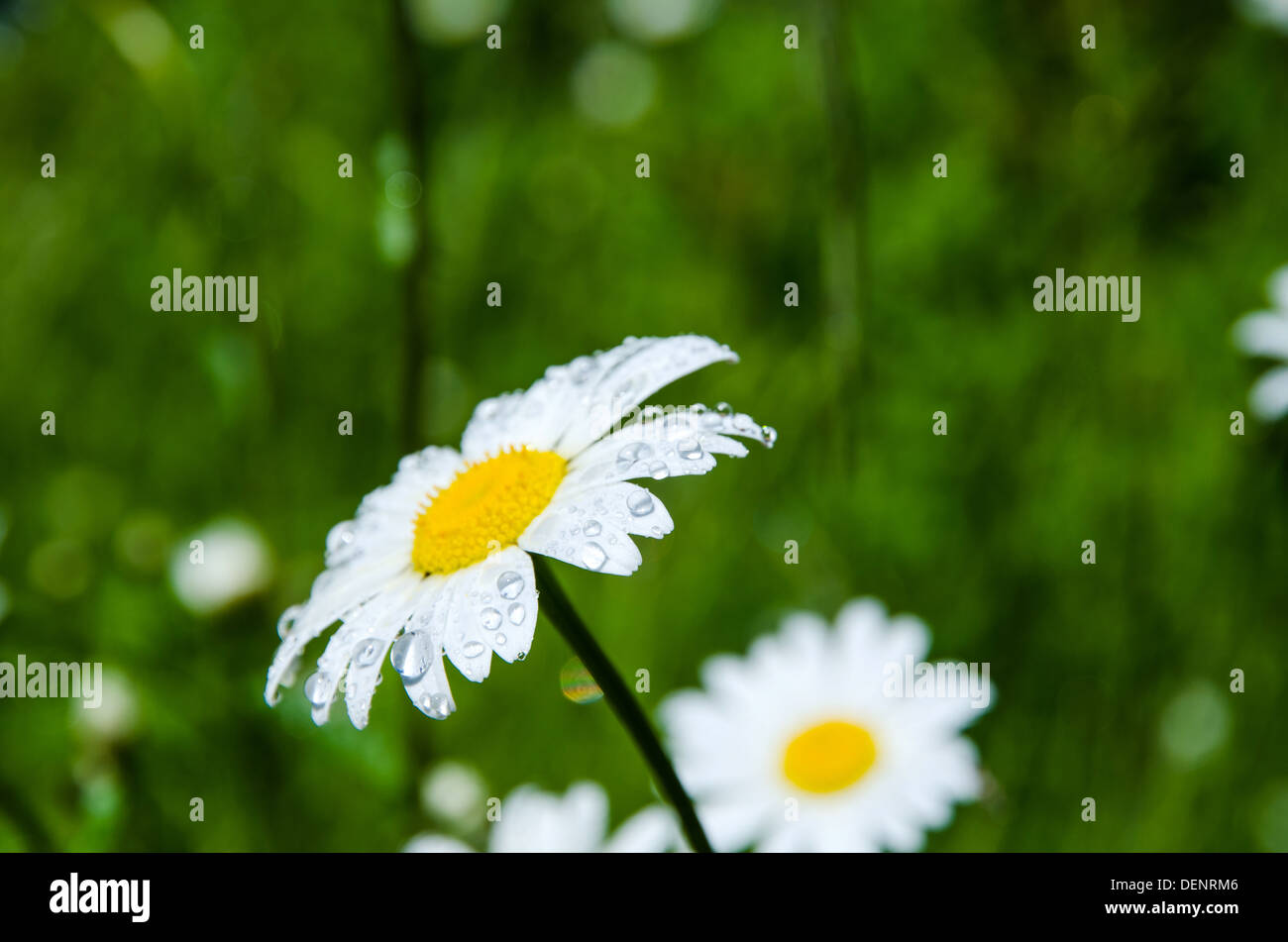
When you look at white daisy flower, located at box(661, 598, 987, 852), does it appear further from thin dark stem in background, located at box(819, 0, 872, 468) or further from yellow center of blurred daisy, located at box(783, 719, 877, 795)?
thin dark stem in background, located at box(819, 0, 872, 468)

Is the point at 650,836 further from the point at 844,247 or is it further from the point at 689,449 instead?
the point at 844,247

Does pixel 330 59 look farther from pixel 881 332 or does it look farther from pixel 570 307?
pixel 881 332

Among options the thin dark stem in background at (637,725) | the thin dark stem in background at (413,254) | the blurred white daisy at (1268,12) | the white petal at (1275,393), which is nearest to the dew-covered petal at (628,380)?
the thin dark stem in background at (637,725)

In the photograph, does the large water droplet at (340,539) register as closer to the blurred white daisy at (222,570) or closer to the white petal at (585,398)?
the white petal at (585,398)

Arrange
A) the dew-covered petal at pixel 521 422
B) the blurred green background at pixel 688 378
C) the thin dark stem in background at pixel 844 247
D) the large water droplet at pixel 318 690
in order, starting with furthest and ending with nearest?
the thin dark stem in background at pixel 844 247, the blurred green background at pixel 688 378, the dew-covered petal at pixel 521 422, the large water droplet at pixel 318 690

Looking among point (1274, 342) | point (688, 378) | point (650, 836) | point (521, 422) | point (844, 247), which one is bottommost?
point (650, 836)

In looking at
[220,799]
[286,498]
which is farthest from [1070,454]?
[220,799]

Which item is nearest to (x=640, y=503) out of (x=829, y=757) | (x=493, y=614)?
(x=493, y=614)

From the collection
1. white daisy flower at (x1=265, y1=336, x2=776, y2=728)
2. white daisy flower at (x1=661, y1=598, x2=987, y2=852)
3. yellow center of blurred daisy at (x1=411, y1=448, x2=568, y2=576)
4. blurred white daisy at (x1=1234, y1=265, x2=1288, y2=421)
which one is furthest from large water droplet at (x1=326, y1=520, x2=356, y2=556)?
blurred white daisy at (x1=1234, y1=265, x2=1288, y2=421)
